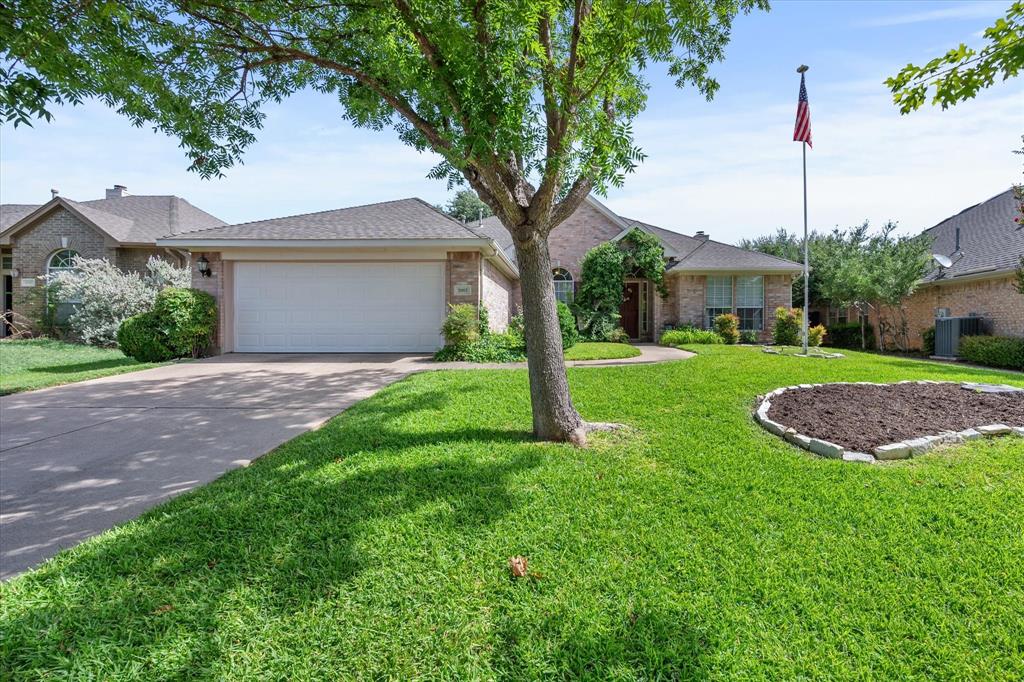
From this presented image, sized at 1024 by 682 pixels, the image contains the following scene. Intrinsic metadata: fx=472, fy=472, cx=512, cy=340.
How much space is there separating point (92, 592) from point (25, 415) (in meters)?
5.53

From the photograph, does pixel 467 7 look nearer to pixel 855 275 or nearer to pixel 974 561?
pixel 974 561

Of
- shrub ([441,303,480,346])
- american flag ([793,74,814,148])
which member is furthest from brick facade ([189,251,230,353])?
american flag ([793,74,814,148])

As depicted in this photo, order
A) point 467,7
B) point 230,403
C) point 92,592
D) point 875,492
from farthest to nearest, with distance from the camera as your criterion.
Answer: point 230,403 < point 467,7 < point 875,492 < point 92,592

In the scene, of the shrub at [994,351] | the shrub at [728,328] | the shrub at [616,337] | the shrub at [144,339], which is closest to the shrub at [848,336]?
the shrub at [994,351]

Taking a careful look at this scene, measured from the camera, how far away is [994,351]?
1255cm

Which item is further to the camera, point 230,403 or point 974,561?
point 230,403

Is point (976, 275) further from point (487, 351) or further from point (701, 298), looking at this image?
point (487, 351)

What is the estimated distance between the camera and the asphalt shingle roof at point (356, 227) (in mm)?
11500

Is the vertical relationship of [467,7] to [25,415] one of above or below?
above

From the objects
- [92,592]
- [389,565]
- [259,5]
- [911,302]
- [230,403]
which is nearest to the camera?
[92,592]

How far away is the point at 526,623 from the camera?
2281 mm

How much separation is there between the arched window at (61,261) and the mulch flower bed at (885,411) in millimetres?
23275

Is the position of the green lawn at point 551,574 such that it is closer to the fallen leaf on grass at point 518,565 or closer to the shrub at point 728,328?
the fallen leaf on grass at point 518,565

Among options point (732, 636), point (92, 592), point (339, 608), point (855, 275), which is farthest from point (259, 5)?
point (855, 275)
